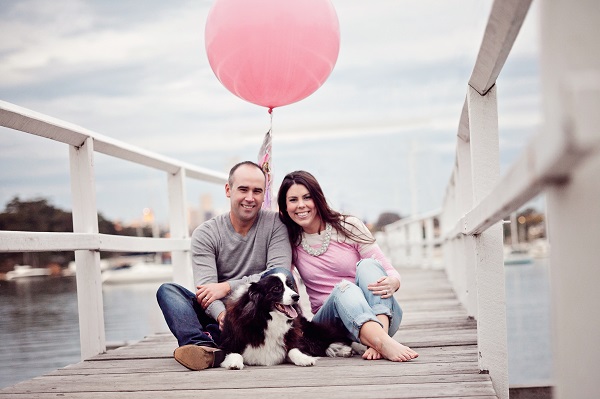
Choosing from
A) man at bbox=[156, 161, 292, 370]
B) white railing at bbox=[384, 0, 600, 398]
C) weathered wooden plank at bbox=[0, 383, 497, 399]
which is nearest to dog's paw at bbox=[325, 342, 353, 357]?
man at bbox=[156, 161, 292, 370]

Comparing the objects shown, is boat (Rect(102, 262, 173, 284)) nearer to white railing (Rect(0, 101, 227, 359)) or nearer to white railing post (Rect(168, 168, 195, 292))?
white railing post (Rect(168, 168, 195, 292))

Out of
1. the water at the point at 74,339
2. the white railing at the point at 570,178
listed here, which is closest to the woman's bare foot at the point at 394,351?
the water at the point at 74,339

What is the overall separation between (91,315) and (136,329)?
5.45 metres

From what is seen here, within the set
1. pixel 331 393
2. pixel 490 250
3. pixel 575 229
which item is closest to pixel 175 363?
pixel 331 393

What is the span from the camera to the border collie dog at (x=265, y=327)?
2.84 meters

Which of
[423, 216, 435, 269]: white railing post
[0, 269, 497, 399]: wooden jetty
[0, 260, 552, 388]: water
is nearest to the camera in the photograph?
[0, 269, 497, 399]: wooden jetty

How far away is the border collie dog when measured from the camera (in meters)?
2.84

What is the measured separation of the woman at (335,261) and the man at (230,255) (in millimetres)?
125

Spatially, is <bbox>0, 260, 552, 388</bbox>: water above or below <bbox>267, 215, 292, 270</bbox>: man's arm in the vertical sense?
below

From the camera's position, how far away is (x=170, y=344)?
3.73 meters

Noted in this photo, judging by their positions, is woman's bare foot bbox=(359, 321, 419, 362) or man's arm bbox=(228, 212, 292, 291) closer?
woman's bare foot bbox=(359, 321, 419, 362)

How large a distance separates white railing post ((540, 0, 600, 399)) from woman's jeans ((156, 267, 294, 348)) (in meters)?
2.16

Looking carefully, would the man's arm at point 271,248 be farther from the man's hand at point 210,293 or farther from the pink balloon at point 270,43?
the pink balloon at point 270,43

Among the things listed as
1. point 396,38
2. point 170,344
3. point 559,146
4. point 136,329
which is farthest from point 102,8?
point 559,146
